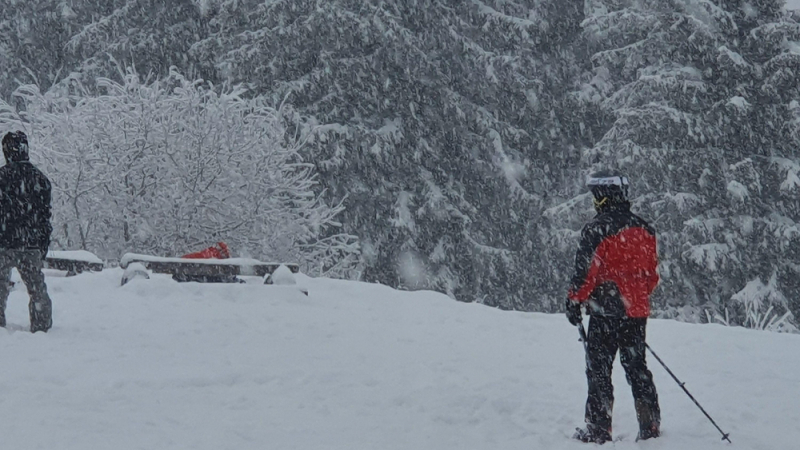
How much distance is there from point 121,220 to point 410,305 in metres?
6.80

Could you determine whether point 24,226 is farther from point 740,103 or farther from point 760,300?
point 740,103

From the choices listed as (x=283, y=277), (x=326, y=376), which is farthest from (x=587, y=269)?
(x=283, y=277)

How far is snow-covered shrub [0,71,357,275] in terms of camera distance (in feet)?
55.0

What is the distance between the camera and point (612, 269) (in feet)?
20.6

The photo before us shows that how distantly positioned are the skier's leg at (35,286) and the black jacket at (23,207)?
0.09 m

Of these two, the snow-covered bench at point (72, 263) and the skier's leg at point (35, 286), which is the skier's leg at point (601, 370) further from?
the snow-covered bench at point (72, 263)

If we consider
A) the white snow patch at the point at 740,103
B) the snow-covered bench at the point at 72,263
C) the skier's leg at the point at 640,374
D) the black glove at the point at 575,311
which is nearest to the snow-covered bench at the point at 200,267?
the snow-covered bench at the point at 72,263

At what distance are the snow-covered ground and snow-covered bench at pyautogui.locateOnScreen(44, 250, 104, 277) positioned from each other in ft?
1.56

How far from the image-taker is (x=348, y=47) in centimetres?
2603

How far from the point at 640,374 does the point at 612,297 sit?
0.55 metres

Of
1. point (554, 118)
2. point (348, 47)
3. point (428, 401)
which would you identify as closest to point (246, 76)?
point (348, 47)

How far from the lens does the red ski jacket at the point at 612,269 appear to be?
625 centimetres

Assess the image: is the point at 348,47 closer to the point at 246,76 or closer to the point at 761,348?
the point at 246,76

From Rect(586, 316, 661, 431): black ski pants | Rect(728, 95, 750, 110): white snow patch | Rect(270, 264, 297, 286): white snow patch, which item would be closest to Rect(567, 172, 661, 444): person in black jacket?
Rect(586, 316, 661, 431): black ski pants
